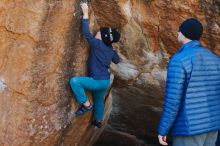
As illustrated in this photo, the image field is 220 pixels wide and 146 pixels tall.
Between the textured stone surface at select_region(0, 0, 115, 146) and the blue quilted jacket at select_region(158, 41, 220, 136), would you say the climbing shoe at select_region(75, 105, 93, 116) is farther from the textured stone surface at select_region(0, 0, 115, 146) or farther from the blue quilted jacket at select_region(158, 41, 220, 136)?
the blue quilted jacket at select_region(158, 41, 220, 136)

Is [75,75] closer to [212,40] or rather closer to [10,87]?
[10,87]

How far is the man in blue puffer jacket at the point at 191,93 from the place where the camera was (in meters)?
4.37

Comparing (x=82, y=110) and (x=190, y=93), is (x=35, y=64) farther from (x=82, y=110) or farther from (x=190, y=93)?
(x=190, y=93)

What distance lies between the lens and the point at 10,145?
207 inches

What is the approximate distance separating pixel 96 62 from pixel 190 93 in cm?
137

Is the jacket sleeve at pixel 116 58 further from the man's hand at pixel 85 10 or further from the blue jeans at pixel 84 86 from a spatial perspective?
the man's hand at pixel 85 10

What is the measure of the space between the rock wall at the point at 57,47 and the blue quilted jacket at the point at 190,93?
0.96m

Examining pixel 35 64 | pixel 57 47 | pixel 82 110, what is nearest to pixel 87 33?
pixel 57 47

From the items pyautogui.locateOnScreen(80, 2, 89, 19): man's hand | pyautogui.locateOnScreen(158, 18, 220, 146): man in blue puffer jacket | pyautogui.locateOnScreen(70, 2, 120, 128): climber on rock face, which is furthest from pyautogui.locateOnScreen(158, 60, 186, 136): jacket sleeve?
pyautogui.locateOnScreen(80, 2, 89, 19): man's hand

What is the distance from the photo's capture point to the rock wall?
5141 mm

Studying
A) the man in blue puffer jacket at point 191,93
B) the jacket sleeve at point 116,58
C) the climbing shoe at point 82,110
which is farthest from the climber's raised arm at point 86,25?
the man in blue puffer jacket at point 191,93

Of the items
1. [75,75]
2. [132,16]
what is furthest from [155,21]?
[75,75]

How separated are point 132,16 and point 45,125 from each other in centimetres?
152

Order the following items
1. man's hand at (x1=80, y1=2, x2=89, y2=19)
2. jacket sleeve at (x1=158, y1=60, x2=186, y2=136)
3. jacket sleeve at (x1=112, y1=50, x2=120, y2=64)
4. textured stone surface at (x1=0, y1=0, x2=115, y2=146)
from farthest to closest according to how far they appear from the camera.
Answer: jacket sleeve at (x1=112, y1=50, x2=120, y2=64) → man's hand at (x1=80, y1=2, x2=89, y2=19) → textured stone surface at (x1=0, y1=0, x2=115, y2=146) → jacket sleeve at (x1=158, y1=60, x2=186, y2=136)
